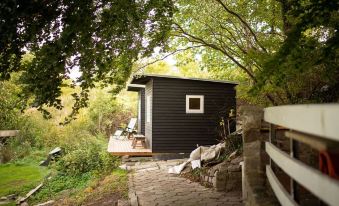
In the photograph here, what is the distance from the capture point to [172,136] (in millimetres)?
14320

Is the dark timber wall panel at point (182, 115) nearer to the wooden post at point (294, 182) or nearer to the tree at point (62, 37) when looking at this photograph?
the tree at point (62, 37)

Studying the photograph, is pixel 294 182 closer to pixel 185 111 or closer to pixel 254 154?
pixel 254 154

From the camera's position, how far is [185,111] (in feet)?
47.7

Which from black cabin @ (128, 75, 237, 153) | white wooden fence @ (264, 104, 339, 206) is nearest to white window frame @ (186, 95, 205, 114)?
black cabin @ (128, 75, 237, 153)

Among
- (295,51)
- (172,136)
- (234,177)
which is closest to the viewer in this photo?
(295,51)

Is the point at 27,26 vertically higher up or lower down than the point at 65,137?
higher up

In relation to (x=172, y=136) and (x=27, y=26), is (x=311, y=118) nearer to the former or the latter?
(x=27, y=26)

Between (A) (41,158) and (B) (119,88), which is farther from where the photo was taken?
(A) (41,158)

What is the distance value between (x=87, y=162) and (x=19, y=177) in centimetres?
295

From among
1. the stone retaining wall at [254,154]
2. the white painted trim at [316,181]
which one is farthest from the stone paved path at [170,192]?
the white painted trim at [316,181]

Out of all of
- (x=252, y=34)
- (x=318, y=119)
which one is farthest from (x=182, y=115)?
(x=318, y=119)

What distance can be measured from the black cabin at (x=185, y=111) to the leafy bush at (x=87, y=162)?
6.92 feet

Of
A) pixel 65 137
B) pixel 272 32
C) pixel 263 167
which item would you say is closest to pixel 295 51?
pixel 263 167

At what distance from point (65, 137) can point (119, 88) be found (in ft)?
46.0
